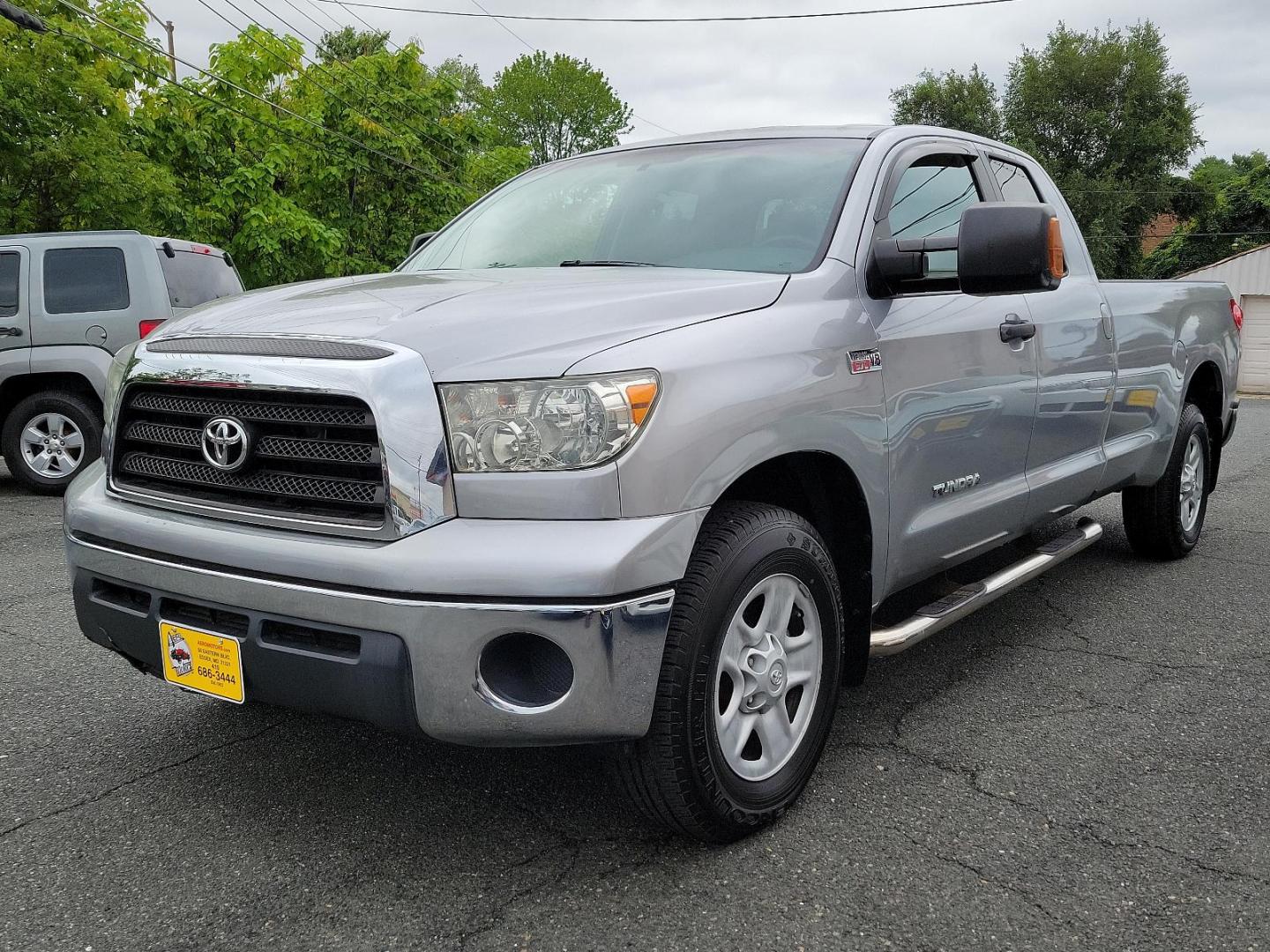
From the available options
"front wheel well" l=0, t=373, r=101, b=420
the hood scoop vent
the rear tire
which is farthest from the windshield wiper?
"front wheel well" l=0, t=373, r=101, b=420

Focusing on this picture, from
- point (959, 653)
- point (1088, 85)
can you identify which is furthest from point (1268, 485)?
point (1088, 85)

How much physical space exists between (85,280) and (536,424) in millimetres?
7821

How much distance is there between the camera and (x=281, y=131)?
21.0 m

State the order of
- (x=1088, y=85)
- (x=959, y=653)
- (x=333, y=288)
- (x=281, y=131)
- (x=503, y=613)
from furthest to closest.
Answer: (x=1088, y=85) < (x=281, y=131) < (x=959, y=653) < (x=333, y=288) < (x=503, y=613)

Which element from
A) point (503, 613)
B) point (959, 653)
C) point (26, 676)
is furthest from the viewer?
point (959, 653)

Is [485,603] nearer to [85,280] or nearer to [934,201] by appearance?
[934,201]

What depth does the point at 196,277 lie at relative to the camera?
9.48 m

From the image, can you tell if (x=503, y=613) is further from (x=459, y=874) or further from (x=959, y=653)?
(x=959, y=653)

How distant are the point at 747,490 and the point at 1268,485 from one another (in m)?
7.48

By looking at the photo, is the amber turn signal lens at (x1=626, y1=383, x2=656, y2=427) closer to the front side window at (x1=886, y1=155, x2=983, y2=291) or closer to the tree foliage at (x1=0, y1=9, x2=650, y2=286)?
the front side window at (x1=886, y1=155, x2=983, y2=291)

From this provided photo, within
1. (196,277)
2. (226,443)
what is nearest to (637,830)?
(226,443)

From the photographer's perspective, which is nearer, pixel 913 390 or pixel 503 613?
pixel 503 613

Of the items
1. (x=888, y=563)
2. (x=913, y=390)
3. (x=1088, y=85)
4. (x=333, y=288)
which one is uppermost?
(x=1088, y=85)

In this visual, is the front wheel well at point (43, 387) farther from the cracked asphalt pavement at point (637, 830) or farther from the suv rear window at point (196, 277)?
the cracked asphalt pavement at point (637, 830)
